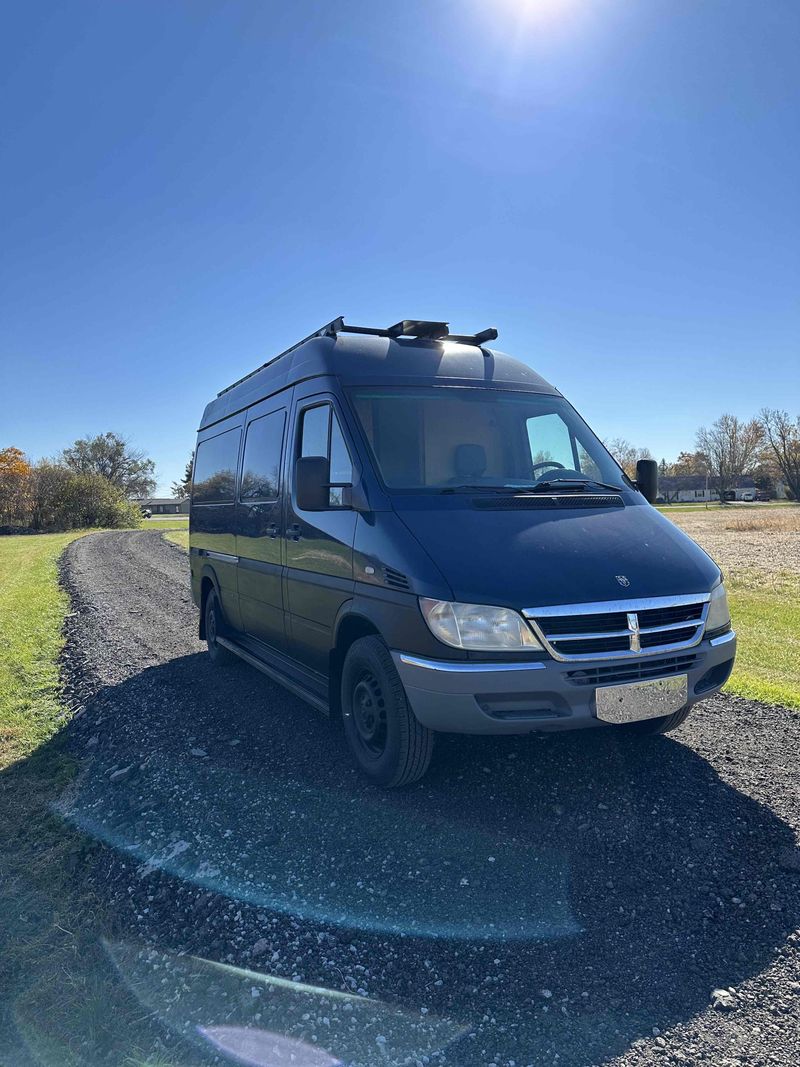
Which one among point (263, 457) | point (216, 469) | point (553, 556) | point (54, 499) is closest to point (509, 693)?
point (553, 556)

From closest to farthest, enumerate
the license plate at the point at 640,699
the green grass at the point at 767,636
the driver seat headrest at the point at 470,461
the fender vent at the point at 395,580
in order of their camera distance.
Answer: the license plate at the point at 640,699 → the fender vent at the point at 395,580 → the driver seat headrest at the point at 470,461 → the green grass at the point at 767,636

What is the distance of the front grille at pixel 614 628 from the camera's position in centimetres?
329

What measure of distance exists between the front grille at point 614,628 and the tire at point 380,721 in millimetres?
855

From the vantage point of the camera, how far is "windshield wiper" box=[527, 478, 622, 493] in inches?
169

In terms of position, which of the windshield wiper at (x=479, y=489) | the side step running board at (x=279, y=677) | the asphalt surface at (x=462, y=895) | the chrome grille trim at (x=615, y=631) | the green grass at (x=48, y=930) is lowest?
the green grass at (x=48, y=930)

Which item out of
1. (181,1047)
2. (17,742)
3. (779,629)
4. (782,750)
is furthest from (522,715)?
(779,629)

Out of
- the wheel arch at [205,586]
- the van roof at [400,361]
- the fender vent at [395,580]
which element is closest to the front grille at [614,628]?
the fender vent at [395,580]

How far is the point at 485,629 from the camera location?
3.28 metres

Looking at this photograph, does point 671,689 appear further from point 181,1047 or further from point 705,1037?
point 181,1047

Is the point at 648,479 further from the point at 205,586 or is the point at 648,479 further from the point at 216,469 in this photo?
the point at 205,586

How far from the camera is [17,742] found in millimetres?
5168

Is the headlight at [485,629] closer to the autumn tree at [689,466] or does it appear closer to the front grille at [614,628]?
the front grille at [614,628]

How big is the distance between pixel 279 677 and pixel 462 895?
2.51 m

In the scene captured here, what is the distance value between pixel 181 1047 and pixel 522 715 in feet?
6.10
